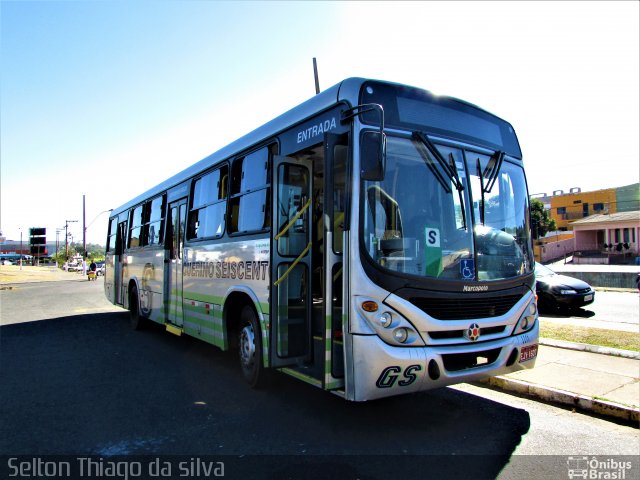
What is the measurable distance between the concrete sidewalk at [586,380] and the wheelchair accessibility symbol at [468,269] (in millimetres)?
2187

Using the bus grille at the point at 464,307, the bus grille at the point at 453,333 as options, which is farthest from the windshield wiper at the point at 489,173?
the bus grille at the point at 453,333

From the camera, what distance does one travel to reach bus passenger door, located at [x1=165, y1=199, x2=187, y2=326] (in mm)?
8289

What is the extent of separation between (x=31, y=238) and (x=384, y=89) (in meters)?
39.3

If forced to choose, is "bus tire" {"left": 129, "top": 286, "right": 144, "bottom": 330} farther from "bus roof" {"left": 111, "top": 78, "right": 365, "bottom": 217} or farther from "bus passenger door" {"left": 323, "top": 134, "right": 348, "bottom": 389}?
"bus passenger door" {"left": 323, "top": 134, "right": 348, "bottom": 389}

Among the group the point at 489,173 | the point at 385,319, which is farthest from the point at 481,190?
the point at 385,319

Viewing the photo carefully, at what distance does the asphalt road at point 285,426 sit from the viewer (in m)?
3.88

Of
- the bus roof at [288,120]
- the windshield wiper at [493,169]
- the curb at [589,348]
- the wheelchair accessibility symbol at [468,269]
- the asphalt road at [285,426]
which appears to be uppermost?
the bus roof at [288,120]

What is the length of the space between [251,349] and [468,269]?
2.93m

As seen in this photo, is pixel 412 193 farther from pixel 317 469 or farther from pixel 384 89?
pixel 317 469

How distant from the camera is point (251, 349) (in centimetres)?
586

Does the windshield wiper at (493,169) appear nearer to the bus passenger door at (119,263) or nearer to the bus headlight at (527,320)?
the bus headlight at (527,320)

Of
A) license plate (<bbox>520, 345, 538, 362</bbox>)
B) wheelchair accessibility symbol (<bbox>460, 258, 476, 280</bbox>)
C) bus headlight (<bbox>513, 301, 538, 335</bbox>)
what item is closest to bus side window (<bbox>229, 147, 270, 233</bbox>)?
wheelchair accessibility symbol (<bbox>460, 258, 476, 280</bbox>)

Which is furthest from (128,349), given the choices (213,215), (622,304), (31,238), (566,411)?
(31,238)

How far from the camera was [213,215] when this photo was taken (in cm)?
704
